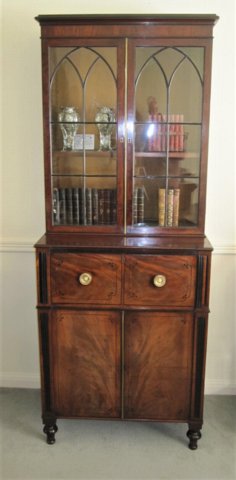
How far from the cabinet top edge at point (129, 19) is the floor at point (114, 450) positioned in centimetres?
197

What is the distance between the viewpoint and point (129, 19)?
72.1 inches

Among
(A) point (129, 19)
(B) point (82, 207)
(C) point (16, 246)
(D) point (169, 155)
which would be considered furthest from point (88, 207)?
(A) point (129, 19)

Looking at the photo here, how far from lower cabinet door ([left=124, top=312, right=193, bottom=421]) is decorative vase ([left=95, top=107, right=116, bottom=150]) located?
2.70 ft

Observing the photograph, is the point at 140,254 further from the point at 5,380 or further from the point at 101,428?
the point at 5,380

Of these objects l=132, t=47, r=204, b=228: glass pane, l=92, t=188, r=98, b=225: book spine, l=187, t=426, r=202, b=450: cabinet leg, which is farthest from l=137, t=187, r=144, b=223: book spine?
l=187, t=426, r=202, b=450: cabinet leg

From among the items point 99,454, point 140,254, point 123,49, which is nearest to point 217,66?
point 123,49

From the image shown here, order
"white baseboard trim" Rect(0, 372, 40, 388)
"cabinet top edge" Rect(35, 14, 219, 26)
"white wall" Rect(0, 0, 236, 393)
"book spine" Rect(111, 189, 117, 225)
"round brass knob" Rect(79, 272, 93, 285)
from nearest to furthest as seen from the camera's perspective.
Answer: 1. "cabinet top edge" Rect(35, 14, 219, 26)
2. "round brass knob" Rect(79, 272, 93, 285)
3. "book spine" Rect(111, 189, 117, 225)
4. "white wall" Rect(0, 0, 236, 393)
5. "white baseboard trim" Rect(0, 372, 40, 388)

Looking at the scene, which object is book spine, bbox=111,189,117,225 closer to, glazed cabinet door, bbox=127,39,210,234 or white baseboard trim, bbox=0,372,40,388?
glazed cabinet door, bbox=127,39,210,234

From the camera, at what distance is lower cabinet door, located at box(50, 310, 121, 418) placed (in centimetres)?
197

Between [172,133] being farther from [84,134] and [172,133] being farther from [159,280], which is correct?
[159,280]

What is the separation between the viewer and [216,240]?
2.40 metres

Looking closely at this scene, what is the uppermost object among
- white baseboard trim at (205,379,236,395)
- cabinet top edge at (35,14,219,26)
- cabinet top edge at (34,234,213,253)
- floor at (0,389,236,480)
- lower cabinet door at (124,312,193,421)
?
cabinet top edge at (35,14,219,26)

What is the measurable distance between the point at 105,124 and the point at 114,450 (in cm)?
157

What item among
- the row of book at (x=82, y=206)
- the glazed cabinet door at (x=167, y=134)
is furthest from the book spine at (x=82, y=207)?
the glazed cabinet door at (x=167, y=134)
